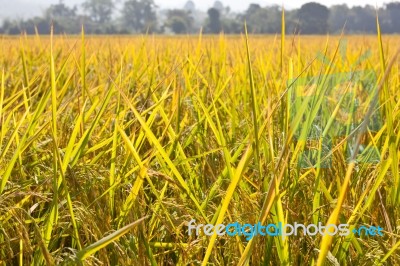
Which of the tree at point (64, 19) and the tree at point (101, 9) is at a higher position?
the tree at point (101, 9)

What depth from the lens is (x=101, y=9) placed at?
260ft

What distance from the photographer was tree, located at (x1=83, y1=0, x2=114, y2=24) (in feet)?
258

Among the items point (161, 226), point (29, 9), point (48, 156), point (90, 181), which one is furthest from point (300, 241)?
point (29, 9)

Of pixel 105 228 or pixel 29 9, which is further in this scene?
pixel 29 9

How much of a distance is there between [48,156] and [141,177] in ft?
1.09

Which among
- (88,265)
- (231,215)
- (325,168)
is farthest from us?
(325,168)

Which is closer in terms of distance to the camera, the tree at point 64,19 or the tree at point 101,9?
the tree at point 64,19

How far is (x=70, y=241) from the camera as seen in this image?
728 mm

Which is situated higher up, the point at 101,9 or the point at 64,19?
the point at 101,9

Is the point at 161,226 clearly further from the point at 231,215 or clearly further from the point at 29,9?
the point at 29,9

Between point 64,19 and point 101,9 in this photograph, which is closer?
point 64,19

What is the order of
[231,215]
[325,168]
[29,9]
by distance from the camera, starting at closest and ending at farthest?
[231,215]
[325,168]
[29,9]

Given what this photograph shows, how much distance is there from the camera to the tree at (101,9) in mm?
78562

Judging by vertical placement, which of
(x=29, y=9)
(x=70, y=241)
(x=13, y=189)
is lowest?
(x=70, y=241)
